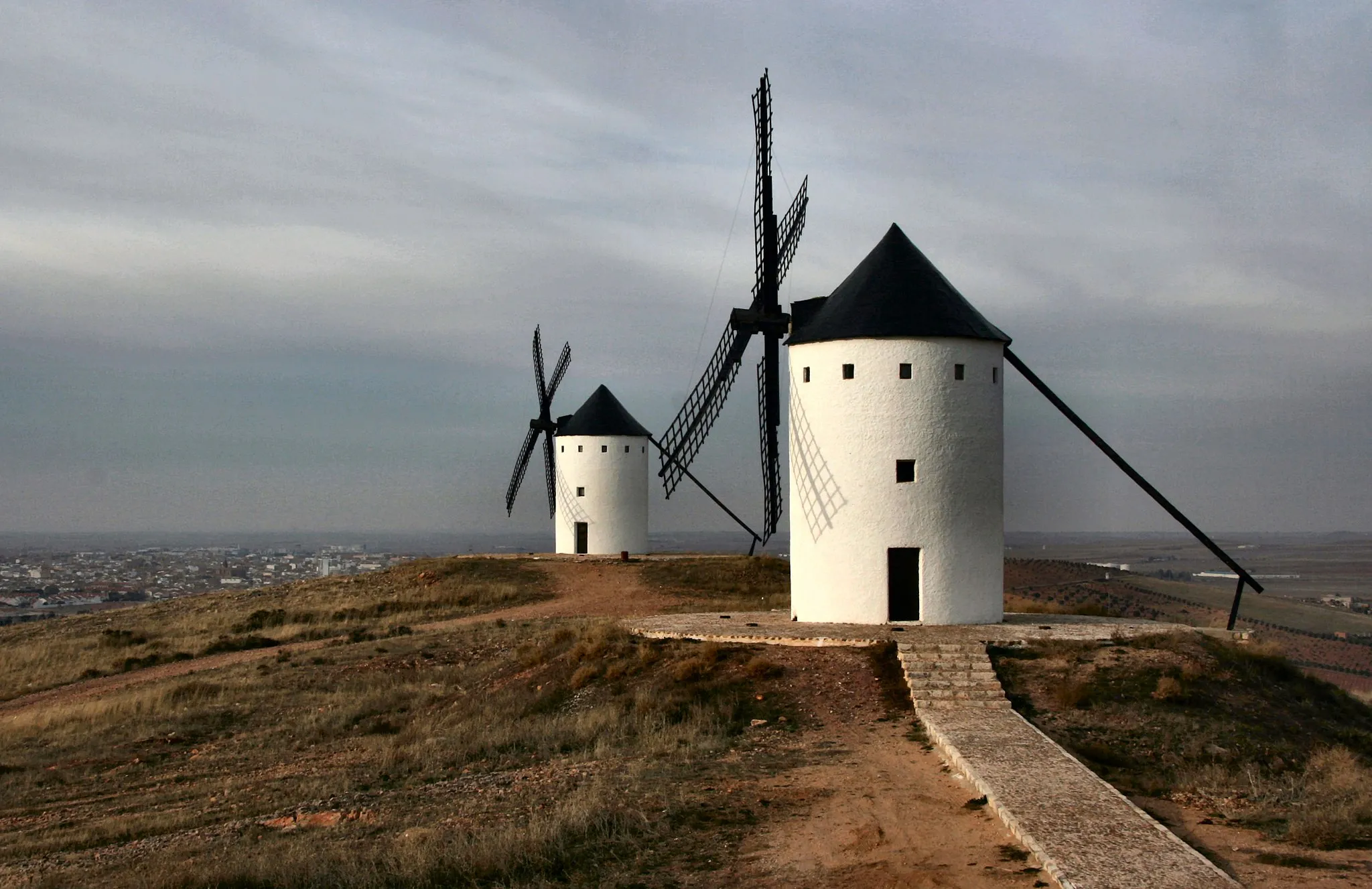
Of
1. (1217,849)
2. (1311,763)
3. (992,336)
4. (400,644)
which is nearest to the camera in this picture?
(1217,849)

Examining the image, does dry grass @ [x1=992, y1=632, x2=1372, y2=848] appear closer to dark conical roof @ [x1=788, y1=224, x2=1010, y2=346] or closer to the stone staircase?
the stone staircase

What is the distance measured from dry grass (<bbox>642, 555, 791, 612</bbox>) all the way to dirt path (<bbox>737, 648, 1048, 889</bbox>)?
14836 mm

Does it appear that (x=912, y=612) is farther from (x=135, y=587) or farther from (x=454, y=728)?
(x=135, y=587)

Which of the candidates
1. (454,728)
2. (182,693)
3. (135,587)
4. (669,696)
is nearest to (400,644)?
(182,693)

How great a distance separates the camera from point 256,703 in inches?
727

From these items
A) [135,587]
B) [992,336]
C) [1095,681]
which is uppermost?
[992,336]

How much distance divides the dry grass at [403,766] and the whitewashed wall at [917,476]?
2.92 m

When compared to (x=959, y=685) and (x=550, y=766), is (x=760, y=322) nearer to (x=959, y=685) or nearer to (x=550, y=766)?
(x=959, y=685)

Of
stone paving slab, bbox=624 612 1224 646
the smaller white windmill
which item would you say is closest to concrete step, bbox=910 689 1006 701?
stone paving slab, bbox=624 612 1224 646

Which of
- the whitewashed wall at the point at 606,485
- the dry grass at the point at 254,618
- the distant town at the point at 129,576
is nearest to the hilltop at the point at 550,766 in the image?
the dry grass at the point at 254,618

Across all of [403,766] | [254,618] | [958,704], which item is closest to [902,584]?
[958,704]

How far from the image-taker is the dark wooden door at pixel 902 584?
59.8 feet

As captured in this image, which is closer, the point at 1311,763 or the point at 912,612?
the point at 1311,763

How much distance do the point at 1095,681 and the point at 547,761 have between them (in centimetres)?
677
